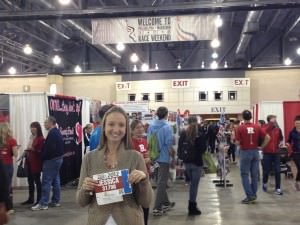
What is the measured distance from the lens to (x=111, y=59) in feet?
72.2

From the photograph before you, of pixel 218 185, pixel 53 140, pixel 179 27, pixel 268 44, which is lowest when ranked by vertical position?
pixel 218 185

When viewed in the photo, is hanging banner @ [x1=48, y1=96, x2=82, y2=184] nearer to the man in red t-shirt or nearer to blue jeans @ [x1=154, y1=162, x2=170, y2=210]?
blue jeans @ [x1=154, y1=162, x2=170, y2=210]

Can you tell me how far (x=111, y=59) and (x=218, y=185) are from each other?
13.6 metres

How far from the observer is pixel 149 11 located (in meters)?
8.87

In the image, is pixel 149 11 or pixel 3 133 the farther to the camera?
pixel 149 11

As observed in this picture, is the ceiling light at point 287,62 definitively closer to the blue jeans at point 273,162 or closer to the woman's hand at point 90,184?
the blue jeans at point 273,162

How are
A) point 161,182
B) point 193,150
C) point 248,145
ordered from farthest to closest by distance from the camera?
point 248,145 < point 161,182 < point 193,150

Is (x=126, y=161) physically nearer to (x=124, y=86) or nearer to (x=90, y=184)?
(x=90, y=184)

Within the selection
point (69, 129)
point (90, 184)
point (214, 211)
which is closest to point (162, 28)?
point (69, 129)

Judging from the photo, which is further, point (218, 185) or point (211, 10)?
point (218, 185)

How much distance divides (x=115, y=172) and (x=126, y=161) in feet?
0.32

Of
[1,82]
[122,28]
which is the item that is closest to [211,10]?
[122,28]

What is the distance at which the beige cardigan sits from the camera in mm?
2182

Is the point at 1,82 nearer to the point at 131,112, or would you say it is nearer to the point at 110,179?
the point at 131,112
